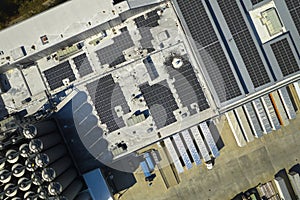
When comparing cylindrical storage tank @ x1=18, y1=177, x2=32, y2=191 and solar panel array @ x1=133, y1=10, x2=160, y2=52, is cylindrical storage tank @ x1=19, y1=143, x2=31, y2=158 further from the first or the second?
solar panel array @ x1=133, y1=10, x2=160, y2=52

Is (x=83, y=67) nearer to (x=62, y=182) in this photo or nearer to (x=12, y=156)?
(x=12, y=156)

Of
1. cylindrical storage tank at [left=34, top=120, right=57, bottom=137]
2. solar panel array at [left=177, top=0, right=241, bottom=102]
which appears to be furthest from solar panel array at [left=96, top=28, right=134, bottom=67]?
cylindrical storage tank at [left=34, top=120, right=57, bottom=137]

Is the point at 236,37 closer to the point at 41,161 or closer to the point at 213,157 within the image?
the point at 213,157

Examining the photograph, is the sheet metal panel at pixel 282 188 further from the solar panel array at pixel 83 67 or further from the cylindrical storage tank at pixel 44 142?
the cylindrical storage tank at pixel 44 142

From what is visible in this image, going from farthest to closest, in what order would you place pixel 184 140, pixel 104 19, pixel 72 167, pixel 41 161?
pixel 184 140 < pixel 72 167 < pixel 104 19 < pixel 41 161

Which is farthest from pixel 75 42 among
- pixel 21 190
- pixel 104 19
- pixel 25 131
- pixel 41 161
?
pixel 21 190
